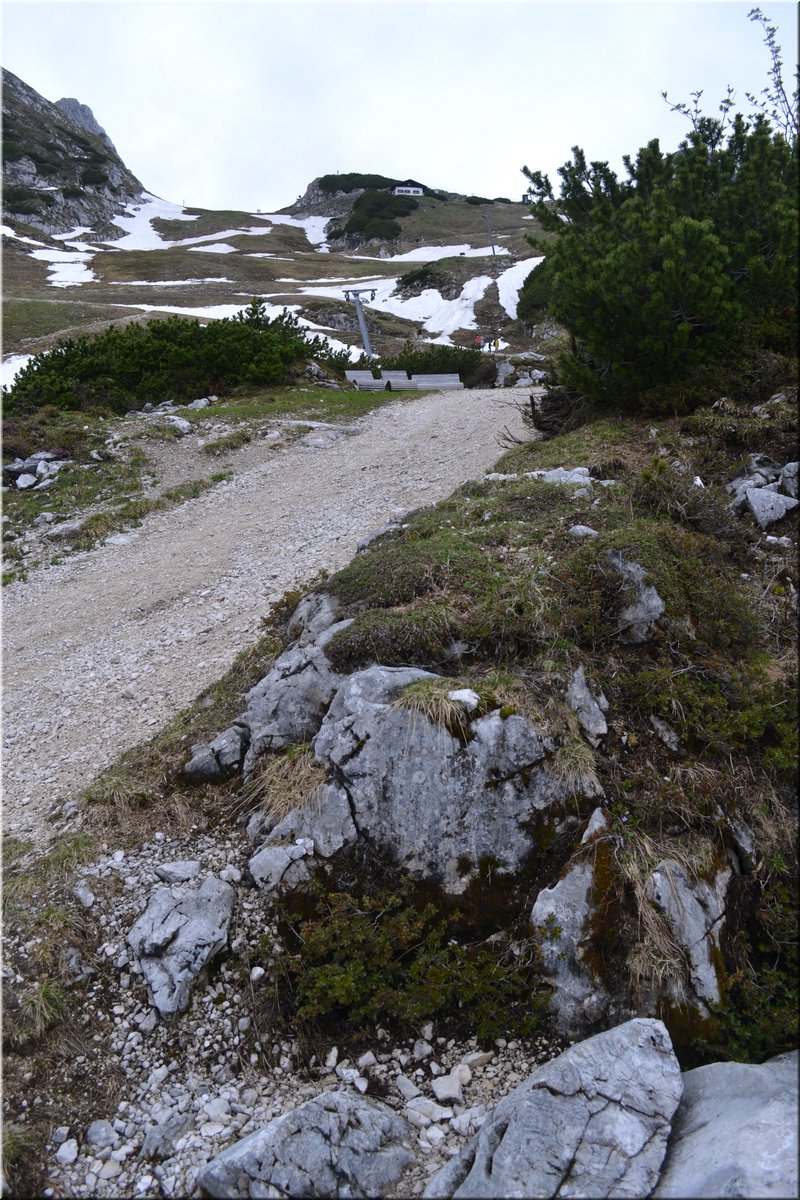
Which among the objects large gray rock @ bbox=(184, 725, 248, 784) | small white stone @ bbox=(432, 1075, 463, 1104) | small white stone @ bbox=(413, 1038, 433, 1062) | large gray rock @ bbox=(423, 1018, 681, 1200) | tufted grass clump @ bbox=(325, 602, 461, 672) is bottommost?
small white stone @ bbox=(432, 1075, 463, 1104)

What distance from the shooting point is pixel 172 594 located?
1090cm

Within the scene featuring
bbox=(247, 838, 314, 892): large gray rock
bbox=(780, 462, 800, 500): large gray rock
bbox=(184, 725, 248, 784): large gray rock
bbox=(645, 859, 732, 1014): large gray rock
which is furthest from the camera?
bbox=(780, 462, 800, 500): large gray rock

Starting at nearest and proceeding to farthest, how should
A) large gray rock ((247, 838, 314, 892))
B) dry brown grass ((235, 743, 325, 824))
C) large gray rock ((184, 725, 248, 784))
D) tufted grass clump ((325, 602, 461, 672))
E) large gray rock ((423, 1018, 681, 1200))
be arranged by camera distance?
large gray rock ((423, 1018, 681, 1200)), large gray rock ((247, 838, 314, 892)), dry brown grass ((235, 743, 325, 824)), tufted grass clump ((325, 602, 461, 672)), large gray rock ((184, 725, 248, 784))

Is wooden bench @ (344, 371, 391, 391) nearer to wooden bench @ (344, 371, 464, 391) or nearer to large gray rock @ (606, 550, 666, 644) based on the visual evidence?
→ wooden bench @ (344, 371, 464, 391)

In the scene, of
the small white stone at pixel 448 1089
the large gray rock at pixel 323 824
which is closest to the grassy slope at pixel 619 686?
the large gray rock at pixel 323 824

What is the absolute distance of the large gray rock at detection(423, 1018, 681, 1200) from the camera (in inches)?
123

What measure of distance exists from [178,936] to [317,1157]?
1.78 m

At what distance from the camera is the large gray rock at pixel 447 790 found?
4707 mm

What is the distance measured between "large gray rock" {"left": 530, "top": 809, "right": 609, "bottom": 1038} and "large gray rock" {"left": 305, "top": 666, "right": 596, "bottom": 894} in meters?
0.34

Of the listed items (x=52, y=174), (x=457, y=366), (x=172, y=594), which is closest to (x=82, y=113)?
(x=52, y=174)

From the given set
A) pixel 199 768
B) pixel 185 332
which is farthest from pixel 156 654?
pixel 185 332

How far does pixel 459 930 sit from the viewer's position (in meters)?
4.60

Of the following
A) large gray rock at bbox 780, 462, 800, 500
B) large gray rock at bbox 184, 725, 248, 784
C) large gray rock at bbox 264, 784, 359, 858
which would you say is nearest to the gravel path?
large gray rock at bbox 184, 725, 248, 784

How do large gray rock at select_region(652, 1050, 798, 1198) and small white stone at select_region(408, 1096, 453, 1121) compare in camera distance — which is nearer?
large gray rock at select_region(652, 1050, 798, 1198)
